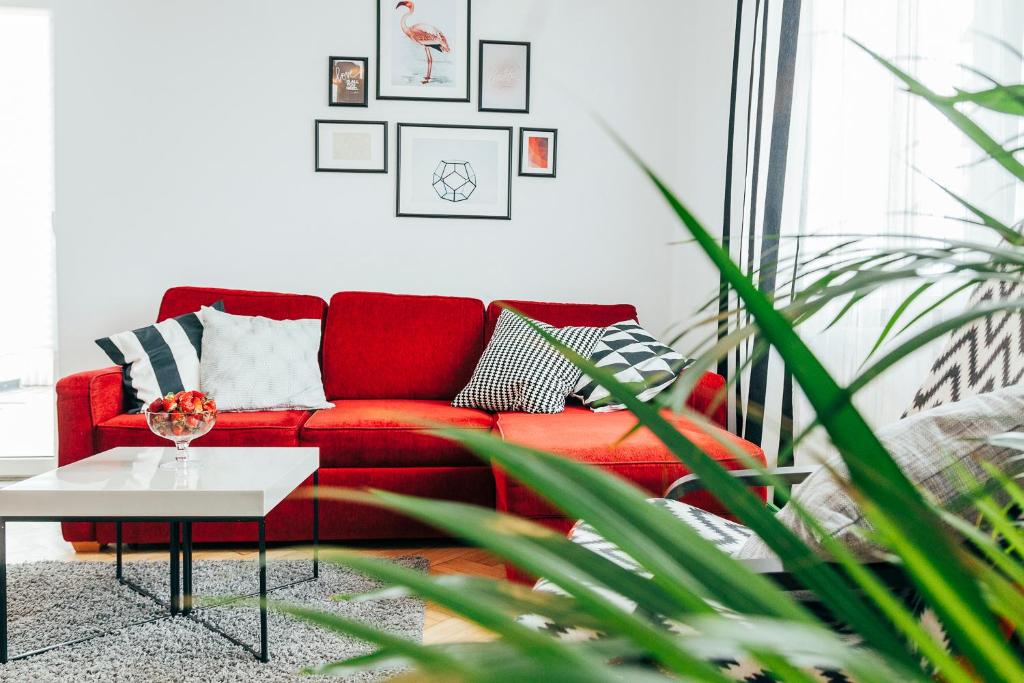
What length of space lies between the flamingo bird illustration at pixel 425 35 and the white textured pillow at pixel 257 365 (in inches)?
59.5

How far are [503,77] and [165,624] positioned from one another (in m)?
2.87

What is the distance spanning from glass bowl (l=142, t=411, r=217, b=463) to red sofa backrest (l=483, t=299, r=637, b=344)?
1.51 meters

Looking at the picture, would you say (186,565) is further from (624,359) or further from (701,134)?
(701,134)

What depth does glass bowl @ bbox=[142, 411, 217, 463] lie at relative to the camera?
6.87 ft

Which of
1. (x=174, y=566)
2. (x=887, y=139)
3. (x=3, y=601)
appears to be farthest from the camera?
(x=887, y=139)

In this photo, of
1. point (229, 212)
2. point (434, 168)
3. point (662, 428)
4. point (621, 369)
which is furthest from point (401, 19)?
point (662, 428)

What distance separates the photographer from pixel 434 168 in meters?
3.78

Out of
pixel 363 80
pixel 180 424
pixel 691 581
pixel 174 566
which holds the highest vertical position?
pixel 363 80

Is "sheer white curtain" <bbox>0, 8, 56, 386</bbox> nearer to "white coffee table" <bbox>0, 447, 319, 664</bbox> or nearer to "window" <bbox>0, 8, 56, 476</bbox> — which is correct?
"window" <bbox>0, 8, 56, 476</bbox>

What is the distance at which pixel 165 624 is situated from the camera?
2.07 metres

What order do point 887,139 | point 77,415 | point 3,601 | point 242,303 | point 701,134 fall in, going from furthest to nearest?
point 701,134
point 242,303
point 77,415
point 887,139
point 3,601

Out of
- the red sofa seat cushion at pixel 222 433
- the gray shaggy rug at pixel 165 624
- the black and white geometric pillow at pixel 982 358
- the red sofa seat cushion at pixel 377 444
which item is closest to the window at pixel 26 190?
the red sofa seat cushion at pixel 222 433

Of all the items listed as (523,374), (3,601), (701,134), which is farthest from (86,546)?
(701,134)

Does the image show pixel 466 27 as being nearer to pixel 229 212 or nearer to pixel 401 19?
pixel 401 19
